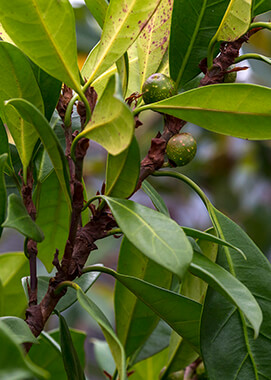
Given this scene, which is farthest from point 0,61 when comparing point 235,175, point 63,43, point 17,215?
point 235,175

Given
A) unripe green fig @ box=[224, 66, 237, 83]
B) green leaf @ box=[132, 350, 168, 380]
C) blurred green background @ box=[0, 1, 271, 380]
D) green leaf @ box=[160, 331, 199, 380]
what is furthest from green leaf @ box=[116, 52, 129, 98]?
blurred green background @ box=[0, 1, 271, 380]

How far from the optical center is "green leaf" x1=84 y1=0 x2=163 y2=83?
0.63 metres

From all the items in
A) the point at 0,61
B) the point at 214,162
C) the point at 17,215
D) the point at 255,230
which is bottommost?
the point at 255,230

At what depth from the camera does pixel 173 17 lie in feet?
2.28

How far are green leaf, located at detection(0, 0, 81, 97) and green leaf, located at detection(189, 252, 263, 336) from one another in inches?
9.1

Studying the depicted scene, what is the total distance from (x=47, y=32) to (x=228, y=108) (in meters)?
0.21

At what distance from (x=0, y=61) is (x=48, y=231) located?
310mm

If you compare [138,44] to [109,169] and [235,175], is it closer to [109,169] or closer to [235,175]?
[109,169]

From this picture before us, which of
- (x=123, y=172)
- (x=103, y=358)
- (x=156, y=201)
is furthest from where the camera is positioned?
(x=103, y=358)

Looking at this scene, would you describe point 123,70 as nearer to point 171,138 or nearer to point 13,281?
point 171,138

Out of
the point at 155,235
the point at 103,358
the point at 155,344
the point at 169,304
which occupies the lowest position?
the point at 103,358

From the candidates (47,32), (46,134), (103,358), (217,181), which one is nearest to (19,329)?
(46,134)

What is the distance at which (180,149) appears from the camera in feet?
2.18

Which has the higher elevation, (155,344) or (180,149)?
(180,149)
